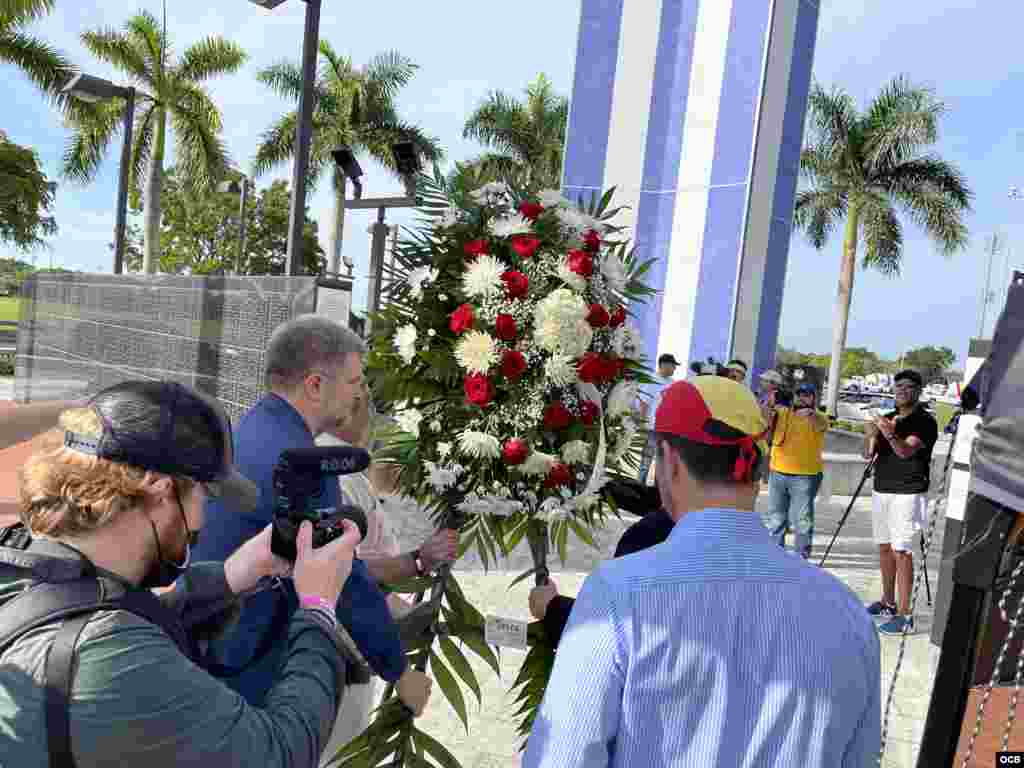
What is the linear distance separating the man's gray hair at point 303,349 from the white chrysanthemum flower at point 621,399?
0.85 metres

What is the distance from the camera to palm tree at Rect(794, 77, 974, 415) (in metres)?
25.4

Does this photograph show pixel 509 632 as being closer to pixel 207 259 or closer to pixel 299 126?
pixel 299 126

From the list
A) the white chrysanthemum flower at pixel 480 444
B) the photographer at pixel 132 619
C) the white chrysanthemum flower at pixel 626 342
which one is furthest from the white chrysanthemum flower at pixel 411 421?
the photographer at pixel 132 619

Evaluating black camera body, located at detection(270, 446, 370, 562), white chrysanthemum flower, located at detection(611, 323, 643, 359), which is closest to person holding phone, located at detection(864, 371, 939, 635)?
white chrysanthemum flower, located at detection(611, 323, 643, 359)

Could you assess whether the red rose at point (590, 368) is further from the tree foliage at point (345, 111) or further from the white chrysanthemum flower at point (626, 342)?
the tree foliage at point (345, 111)

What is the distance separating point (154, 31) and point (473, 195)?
86.2ft

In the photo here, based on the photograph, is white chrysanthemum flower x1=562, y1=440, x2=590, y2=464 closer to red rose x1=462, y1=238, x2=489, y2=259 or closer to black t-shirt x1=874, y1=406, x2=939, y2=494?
red rose x1=462, y1=238, x2=489, y2=259

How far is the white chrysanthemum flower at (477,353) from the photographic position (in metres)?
2.52

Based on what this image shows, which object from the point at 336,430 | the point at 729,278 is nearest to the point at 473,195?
the point at 336,430

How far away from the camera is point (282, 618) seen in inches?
79.2

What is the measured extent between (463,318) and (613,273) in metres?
0.54

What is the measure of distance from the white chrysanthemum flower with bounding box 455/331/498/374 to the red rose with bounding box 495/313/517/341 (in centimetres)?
4

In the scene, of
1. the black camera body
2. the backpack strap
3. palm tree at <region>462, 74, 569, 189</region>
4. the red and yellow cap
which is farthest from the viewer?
palm tree at <region>462, 74, 569, 189</region>

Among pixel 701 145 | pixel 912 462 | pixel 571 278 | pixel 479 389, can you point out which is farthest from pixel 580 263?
pixel 701 145
